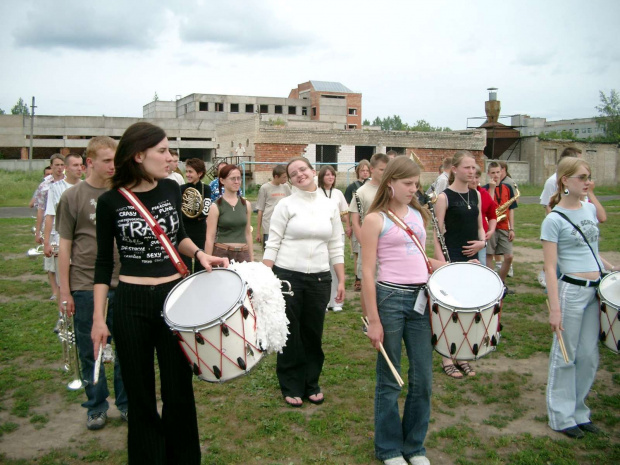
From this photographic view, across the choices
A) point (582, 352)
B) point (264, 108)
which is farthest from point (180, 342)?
point (264, 108)

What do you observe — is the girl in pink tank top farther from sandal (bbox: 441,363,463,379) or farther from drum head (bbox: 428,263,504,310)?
sandal (bbox: 441,363,463,379)

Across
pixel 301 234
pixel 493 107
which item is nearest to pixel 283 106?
pixel 493 107

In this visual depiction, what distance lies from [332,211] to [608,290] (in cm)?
234

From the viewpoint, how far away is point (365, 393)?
5.04 metres

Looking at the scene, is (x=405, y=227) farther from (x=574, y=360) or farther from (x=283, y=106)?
(x=283, y=106)

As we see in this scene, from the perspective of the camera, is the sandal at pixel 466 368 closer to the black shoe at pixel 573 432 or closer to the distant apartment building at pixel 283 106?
the black shoe at pixel 573 432

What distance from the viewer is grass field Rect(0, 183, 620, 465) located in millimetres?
4000

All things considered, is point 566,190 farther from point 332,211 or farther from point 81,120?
point 81,120

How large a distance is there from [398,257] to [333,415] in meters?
1.70

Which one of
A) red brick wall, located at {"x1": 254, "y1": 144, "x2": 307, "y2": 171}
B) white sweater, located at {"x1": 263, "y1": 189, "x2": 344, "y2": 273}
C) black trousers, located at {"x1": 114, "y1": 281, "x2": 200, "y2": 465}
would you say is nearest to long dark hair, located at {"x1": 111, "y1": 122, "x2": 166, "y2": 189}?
black trousers, located at {"x1": 114, "y1": 281, "x2": 200, "y2": 465}

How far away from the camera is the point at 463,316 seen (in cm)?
354

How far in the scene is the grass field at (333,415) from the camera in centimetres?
400

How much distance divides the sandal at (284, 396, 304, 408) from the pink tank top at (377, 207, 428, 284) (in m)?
1.71

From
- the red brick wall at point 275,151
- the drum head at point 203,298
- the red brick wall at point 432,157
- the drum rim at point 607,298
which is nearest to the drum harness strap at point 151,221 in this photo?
the drum head at point 203,298
